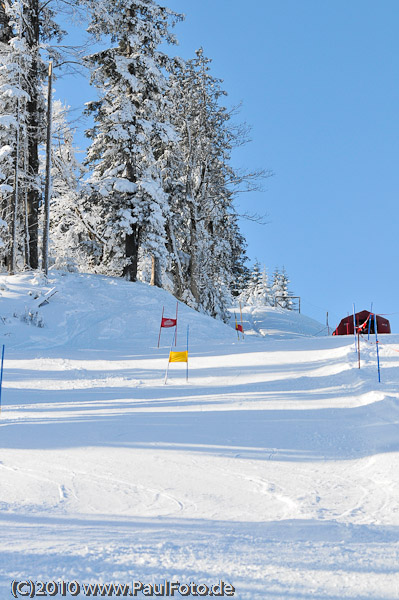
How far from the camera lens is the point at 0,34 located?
2219 cm

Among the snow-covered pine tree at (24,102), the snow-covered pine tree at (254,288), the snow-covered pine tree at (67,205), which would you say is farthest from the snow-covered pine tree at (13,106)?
the snow-covered pine tree at (254,288)

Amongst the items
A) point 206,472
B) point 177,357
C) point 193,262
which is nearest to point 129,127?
point 193,262

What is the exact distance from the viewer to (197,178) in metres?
30.4

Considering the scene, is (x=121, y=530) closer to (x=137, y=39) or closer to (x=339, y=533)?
(x=339, y=533)

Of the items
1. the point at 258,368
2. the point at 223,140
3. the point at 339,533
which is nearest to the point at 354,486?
the point at 339,533

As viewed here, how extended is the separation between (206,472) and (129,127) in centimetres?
2051

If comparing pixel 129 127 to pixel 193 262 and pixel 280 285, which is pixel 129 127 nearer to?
pixel 193 262

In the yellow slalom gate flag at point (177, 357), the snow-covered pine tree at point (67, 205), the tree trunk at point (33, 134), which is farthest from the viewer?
the snow-covered pine tree at point (67, 205)

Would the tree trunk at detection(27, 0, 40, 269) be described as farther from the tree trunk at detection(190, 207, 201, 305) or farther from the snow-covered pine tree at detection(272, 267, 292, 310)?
the snow-covered pine tree at detection(272, 267, 292, 310)

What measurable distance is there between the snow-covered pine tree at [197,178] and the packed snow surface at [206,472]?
15.7 m

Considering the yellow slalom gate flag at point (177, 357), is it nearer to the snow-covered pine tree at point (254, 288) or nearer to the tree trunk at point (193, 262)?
the tree trunk at point (193, 262)

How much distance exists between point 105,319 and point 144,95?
11.6 metres

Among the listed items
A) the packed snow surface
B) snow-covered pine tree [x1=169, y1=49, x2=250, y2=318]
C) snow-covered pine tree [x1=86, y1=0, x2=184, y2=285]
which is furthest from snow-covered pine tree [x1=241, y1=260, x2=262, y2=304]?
the packed snow surface

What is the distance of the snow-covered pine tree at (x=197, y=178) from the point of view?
28906 mm
